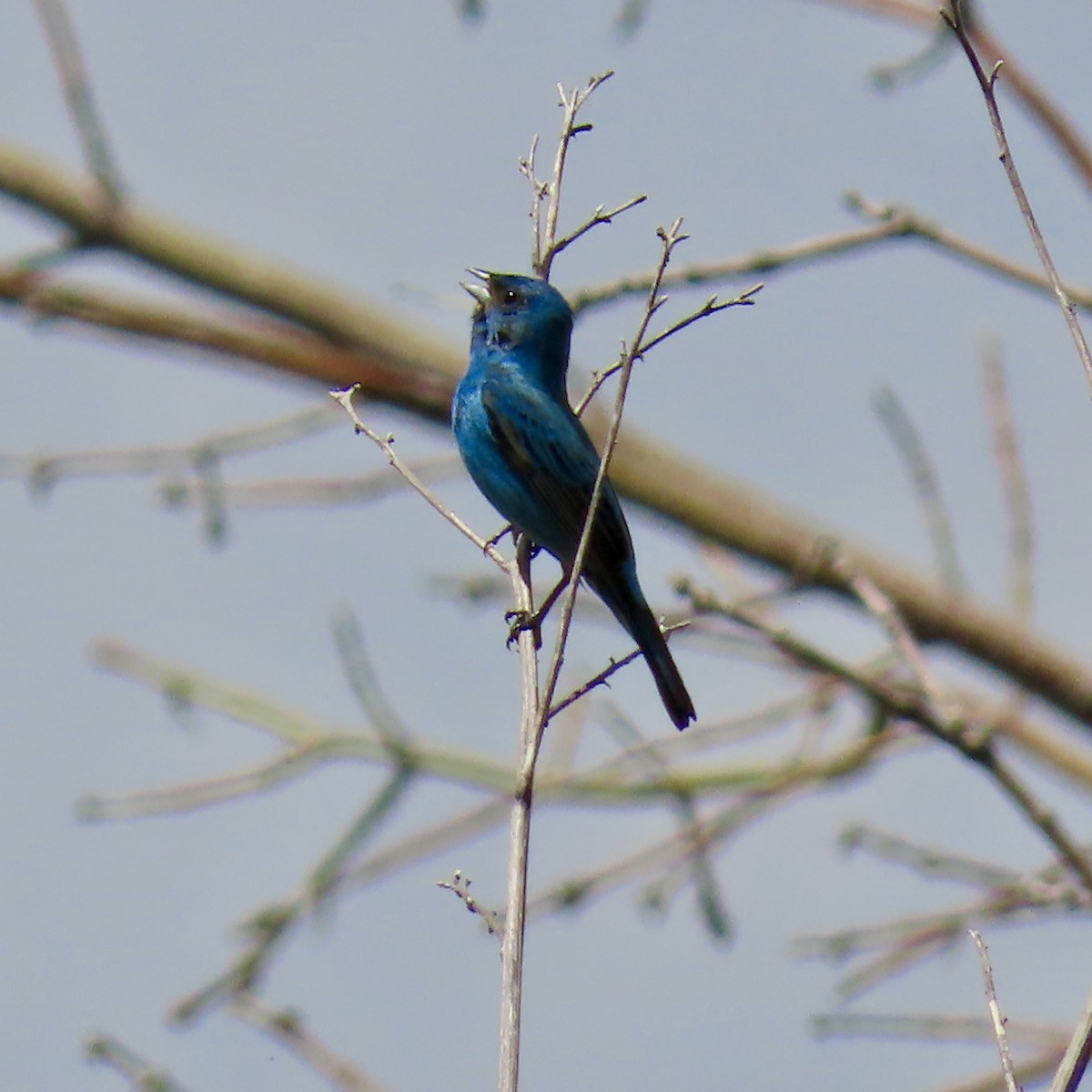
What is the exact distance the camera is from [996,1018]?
3287 mm

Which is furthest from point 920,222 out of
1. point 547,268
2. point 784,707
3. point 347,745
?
point 347,745

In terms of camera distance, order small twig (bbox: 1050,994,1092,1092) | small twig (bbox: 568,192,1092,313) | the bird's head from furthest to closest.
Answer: the bird's head, small twig (bbox: 568,192,1092,313), small twig (bbox: 1050,994,1092,1092)

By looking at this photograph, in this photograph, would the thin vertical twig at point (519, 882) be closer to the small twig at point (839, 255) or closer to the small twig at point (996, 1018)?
the small twig at point (996, 1018)

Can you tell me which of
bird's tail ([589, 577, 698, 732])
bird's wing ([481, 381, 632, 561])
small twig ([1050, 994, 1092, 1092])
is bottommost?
small twig ([1050, 994, 1092, 1092])

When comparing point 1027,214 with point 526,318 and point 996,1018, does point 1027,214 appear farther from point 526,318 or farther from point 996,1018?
point 526,318

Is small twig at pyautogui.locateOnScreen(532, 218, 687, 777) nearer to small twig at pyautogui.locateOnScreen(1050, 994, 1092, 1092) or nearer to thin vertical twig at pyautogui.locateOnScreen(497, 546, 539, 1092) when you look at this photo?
thin vertical twig at pyautogui.locateOnScreen(497, 546, 539, 1092)

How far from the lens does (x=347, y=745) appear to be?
26.1 feet

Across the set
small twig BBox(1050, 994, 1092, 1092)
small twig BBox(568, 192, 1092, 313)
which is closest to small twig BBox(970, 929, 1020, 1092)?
small twig BBox(1050, 994, 1092, 1092)

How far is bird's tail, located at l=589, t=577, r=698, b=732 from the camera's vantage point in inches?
238

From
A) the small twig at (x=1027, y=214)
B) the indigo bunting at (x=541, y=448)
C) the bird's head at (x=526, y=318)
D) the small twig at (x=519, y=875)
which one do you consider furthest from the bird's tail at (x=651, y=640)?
the small twig at (x=1027, y=214)

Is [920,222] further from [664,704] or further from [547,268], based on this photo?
[664,704]

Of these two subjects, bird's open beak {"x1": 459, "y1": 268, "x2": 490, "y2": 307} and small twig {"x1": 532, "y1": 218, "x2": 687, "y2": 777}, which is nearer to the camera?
small twig {"x1": 532, "y1": 218, "x2": 687, "y2": 777}

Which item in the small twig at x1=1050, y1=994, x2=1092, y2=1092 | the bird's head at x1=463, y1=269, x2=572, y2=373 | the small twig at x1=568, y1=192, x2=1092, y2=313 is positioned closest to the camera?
the small twig at x1=1050, y1=994, x2=1092, y2=1092

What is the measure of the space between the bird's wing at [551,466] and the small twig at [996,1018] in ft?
9.21
